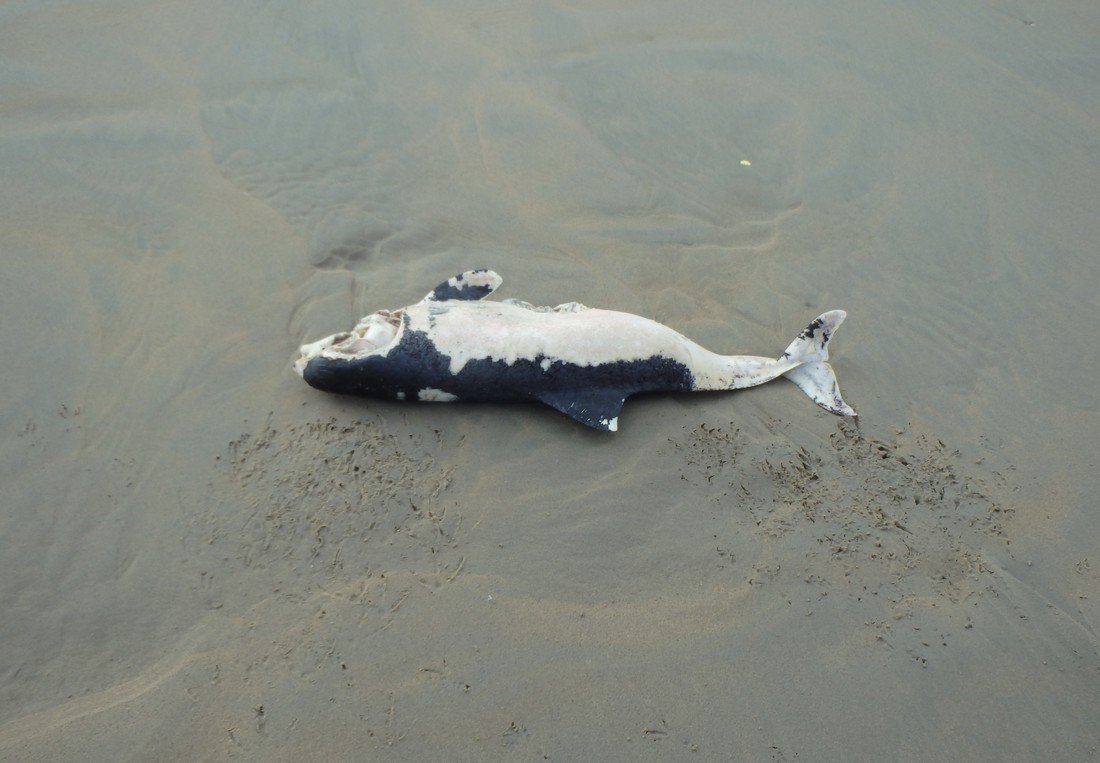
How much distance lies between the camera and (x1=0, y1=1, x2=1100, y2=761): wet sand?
3.47 meters

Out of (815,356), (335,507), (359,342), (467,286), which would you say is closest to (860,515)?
(815,356)

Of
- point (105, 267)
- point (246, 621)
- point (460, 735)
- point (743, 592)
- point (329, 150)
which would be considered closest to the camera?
point (460, 735)

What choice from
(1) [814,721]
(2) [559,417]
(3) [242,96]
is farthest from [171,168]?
(1) [814,721]

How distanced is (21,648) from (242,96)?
4.49 meters

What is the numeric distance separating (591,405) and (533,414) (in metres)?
0.35

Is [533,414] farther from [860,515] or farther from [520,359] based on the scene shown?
[860,515]

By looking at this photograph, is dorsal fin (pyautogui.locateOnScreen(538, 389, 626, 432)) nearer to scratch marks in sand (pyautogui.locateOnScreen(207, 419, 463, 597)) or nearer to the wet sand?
the wet sand

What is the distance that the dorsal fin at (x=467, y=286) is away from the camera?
4766 millimetres

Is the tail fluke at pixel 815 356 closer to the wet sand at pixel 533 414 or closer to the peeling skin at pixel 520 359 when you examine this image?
the peeling skin at pixel 520 359

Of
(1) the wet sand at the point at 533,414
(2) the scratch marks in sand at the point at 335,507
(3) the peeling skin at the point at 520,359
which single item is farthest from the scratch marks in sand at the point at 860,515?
(2) the scratch marks in sand at the point at 335,507

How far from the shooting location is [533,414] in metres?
4.50

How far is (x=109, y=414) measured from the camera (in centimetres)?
422

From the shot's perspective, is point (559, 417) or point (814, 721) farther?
point (559, 417)

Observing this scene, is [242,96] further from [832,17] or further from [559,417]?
[832,17]
